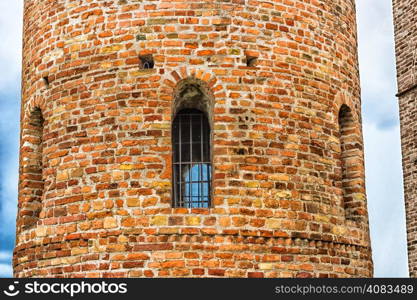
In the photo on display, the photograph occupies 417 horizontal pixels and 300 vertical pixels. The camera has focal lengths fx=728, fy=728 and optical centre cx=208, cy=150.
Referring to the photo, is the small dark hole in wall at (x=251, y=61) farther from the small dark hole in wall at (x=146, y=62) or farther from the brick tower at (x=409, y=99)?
the brick tower at (x=409, y=99)

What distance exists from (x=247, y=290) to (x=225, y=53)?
3.06m

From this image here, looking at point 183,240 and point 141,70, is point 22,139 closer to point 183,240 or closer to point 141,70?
point 141,70

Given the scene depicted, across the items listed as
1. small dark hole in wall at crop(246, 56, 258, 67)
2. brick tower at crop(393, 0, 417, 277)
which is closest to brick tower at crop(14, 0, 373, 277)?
small dark hole in wall at crop(246, 56, 258, 67)

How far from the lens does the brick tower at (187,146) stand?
874cm

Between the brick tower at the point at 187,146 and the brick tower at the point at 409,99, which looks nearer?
the brick tower at the point at 187,146

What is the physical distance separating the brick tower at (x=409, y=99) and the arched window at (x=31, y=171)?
1106cm

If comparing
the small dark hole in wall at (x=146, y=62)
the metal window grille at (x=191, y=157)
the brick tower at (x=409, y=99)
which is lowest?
the metal window grille at (x=191, y=157)

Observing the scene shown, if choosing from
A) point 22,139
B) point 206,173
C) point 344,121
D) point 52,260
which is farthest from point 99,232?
point 344,121

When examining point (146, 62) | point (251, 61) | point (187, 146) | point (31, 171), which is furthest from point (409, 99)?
point (31, 171)

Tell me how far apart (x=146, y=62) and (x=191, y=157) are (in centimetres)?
136

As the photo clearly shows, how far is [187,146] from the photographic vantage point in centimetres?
959

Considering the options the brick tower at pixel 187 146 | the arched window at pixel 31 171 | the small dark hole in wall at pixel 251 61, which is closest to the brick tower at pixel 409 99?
the brick tower at pixel 187 146

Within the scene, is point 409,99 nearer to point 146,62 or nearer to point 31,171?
point 146,62

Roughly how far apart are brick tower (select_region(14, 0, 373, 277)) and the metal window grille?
0.05 ft
